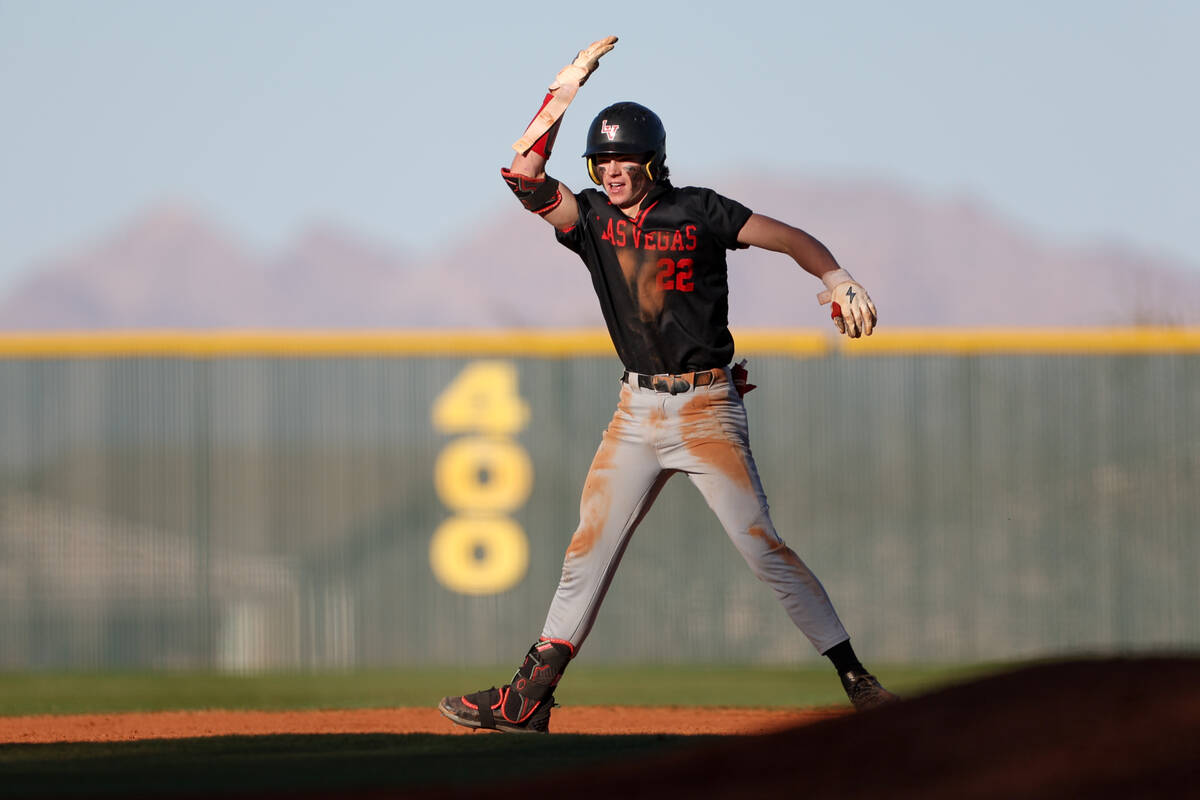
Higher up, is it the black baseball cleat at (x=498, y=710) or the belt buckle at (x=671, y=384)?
the belt buckle at (x=671, y=384)

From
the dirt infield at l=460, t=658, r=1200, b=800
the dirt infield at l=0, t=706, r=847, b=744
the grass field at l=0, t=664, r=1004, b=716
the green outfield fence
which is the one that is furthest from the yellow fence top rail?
the dirt infield at l=460, t=658, r=1200, b=800

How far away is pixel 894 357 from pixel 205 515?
6.20 m

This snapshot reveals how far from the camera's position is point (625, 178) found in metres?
6.40

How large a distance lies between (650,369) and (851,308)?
33.7 inches

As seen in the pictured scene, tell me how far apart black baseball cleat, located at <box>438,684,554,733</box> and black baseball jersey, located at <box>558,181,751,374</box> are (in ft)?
4.52

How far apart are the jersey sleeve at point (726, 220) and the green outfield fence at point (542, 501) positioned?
7.85 m

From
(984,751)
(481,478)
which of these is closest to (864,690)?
(984,751)

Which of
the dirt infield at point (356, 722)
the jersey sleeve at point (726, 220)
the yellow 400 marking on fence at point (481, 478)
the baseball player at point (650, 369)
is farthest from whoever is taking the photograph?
the yellow 400 marking on fence at point (481, 478)

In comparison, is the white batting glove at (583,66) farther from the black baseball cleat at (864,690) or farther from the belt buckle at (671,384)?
the black baseball cleat at (864,690)

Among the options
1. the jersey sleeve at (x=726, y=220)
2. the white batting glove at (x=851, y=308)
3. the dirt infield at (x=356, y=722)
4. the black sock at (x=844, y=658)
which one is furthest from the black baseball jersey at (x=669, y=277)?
the dirt infield at (x=356, y=722)

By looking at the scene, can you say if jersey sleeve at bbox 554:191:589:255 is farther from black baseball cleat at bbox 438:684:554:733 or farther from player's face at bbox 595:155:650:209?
black baseball cleat at bbox 438:684:554:733

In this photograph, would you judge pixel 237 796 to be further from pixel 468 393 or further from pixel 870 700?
pixel 468 393

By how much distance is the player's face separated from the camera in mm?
6402

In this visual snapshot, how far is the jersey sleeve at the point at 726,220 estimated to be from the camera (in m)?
6.31
